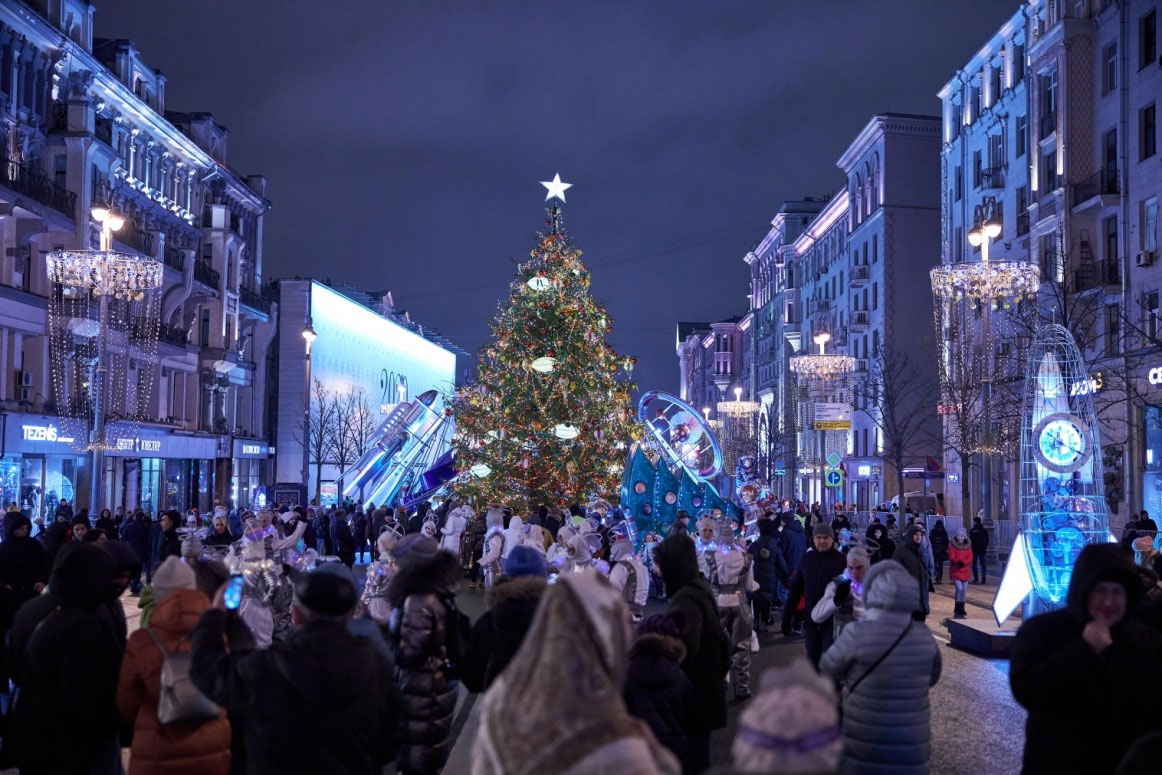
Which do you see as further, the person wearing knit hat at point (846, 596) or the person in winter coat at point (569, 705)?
the person wearing knit hat at point (846, 596)

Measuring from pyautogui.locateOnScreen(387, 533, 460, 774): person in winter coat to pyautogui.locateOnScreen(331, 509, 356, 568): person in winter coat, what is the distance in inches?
873

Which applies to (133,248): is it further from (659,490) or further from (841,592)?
(841,592)

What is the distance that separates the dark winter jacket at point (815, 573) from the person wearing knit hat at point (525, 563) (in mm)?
4424

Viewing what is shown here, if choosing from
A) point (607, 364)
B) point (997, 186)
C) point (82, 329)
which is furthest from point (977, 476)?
point (82, 329)

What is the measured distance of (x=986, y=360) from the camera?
29.6m

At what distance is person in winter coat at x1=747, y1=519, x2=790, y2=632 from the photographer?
60.1 feet

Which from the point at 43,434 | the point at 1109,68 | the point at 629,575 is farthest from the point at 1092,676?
the point at 1109,68

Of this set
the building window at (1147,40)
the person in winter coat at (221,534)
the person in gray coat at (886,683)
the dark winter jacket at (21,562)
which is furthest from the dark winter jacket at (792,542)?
the building window at (1147,40)

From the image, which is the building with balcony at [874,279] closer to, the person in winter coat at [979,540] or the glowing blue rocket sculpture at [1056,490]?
the person in winter coat at [979,540]

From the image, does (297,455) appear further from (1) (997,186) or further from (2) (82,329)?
(1) (997,186)

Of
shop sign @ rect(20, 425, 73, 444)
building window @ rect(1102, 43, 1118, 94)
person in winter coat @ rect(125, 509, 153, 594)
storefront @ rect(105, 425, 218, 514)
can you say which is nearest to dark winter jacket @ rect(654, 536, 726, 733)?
person in winter coat @ rect(125, 509, 153, 594)

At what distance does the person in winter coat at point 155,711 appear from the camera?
5570 mm

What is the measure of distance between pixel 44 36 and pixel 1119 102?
30.4 meters

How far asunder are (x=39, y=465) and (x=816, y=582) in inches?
1210
